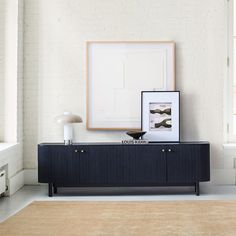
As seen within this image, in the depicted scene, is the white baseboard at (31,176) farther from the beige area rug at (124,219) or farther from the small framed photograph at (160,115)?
the small framed photograph at (160,115)

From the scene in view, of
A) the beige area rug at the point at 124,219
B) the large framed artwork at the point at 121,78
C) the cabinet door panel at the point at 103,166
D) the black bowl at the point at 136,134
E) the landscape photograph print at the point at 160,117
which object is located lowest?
the beige area rug at the point at 124,219

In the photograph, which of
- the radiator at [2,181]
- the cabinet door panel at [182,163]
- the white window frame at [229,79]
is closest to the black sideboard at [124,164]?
the cabinet door panel at [182,163]

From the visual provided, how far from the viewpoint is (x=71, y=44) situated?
20.0 feet

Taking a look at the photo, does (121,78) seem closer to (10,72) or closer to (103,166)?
(103,166)

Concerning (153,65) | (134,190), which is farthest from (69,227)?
(153,65)

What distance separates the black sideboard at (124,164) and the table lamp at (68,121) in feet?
0.70

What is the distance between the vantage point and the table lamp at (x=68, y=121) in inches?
220

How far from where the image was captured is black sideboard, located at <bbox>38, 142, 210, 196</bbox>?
5.54 m

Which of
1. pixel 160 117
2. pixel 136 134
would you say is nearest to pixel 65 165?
pixel 136 134

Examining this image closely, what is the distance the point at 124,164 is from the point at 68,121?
2.72ft

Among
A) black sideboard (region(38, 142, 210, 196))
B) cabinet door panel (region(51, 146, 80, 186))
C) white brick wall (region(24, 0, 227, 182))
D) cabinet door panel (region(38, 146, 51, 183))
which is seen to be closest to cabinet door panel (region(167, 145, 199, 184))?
black sideboard (region(38, 142, 210, 196))

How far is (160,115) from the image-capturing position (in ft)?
19.4

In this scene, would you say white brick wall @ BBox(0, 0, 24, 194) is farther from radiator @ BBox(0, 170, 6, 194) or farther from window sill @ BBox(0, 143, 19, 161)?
radiator @ BBox(0, 170, 6, 194)

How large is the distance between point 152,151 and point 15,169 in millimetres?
1707
